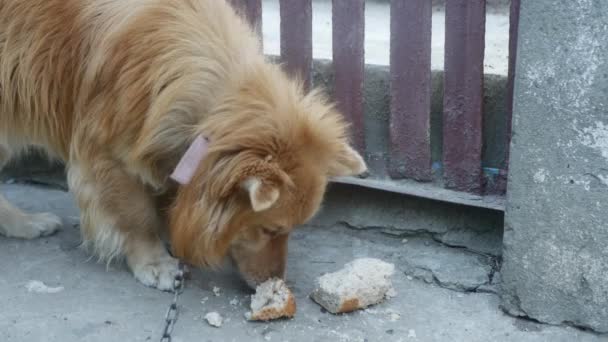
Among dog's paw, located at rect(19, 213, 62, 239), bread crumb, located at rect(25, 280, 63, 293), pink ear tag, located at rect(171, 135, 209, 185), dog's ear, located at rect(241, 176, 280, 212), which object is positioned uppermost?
pink ear tag, located at rect(171, 135, 209, 185)

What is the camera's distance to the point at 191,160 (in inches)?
141

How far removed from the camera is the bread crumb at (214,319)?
3943 mm

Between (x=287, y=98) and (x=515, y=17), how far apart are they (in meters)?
1.24

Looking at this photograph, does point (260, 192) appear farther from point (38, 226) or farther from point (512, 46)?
point (38, 226)

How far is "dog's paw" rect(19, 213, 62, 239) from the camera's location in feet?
16.1

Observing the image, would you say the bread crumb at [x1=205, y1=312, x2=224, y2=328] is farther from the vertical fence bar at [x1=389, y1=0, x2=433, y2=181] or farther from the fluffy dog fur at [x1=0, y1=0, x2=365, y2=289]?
the vertical fence bar at [x1=389, y1=0, x2=433, y2=181]

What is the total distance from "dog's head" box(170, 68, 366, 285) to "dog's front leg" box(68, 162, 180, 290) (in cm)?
42

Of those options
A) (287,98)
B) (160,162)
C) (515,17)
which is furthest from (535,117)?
(160,162)

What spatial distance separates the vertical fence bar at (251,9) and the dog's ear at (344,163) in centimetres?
131

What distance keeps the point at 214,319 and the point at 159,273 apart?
531 mm

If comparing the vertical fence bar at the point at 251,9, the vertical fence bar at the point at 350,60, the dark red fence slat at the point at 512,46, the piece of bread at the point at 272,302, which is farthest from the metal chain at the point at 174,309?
the dark red fence slat at the point at 512,46

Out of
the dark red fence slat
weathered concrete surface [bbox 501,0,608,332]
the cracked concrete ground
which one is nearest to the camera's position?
weathered concrete surface [bbox 501,0,608,332]

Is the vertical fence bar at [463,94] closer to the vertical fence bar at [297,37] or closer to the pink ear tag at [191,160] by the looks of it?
the vertical fence bar at [297,37]

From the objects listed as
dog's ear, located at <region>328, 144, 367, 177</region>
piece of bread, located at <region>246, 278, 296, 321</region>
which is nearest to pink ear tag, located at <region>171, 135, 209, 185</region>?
dog's ear, located at <region>328, 144, 367, 177</region>
